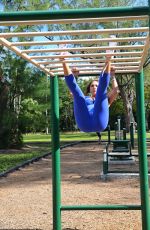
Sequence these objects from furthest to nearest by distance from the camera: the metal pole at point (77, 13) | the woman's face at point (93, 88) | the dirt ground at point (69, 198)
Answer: the dirt ground at point (69, 198)
the woman's face at point (93, 88)
the metal pole at point (77, 13)

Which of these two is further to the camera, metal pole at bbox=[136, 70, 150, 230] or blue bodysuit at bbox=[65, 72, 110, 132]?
metal pole at bbox=[136, 70, 150, 230]

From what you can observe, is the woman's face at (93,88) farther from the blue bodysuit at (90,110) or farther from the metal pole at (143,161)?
the metal pole at (143,161)

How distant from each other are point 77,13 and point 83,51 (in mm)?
1396

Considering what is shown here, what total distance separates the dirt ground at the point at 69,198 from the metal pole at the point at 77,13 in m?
2.85

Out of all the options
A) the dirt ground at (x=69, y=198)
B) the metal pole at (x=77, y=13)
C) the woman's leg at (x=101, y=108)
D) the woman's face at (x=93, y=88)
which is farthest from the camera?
the dirt ground at (x=69, y=198)

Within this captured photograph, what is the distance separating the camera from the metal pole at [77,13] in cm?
237

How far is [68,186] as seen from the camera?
298 inches

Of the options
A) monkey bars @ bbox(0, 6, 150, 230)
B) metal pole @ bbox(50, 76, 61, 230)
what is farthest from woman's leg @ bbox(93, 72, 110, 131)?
metal pole @ bbox(50, 76, 61, 230)

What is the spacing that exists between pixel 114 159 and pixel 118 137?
390 centimetres

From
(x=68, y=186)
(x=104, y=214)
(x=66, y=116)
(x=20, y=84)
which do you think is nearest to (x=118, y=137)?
(x=20, y=84)

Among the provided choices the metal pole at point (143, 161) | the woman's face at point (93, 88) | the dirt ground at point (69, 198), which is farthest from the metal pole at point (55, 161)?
the metal pole at point (143, 161)

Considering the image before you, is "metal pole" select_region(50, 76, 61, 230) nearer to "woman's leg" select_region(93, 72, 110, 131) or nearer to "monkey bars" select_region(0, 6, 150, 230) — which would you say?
"monkey bars" select_region(0, 6, 150, 230)

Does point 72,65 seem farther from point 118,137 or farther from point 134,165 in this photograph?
point 118,137

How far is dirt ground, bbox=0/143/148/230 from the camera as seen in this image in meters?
4.80
